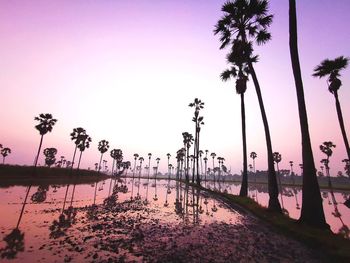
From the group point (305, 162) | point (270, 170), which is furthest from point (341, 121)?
point (305, 162)

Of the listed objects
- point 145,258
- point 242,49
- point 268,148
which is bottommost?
point 145,258

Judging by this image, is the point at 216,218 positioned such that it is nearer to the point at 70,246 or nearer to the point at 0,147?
the point at 70,246

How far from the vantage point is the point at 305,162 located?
15.1 m

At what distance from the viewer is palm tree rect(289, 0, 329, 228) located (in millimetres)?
14188

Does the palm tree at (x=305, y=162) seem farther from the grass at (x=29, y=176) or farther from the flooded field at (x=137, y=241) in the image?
the grass at (x=29, y=176)

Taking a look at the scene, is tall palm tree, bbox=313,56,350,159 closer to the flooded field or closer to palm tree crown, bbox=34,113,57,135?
the flooded field

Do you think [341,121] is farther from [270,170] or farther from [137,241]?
[137,241]

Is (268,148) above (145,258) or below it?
above

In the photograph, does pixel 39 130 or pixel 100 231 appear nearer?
pixel 100 231

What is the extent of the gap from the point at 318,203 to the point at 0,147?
142 meters

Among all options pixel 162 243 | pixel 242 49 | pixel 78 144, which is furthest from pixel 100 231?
pixel 78 144

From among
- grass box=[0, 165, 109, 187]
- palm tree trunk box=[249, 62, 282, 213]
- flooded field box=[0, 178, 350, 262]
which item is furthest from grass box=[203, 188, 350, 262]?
grass box=[0, 165, 109, 187]

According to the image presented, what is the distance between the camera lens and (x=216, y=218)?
19.2 metres

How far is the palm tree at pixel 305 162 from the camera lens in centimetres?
1419
